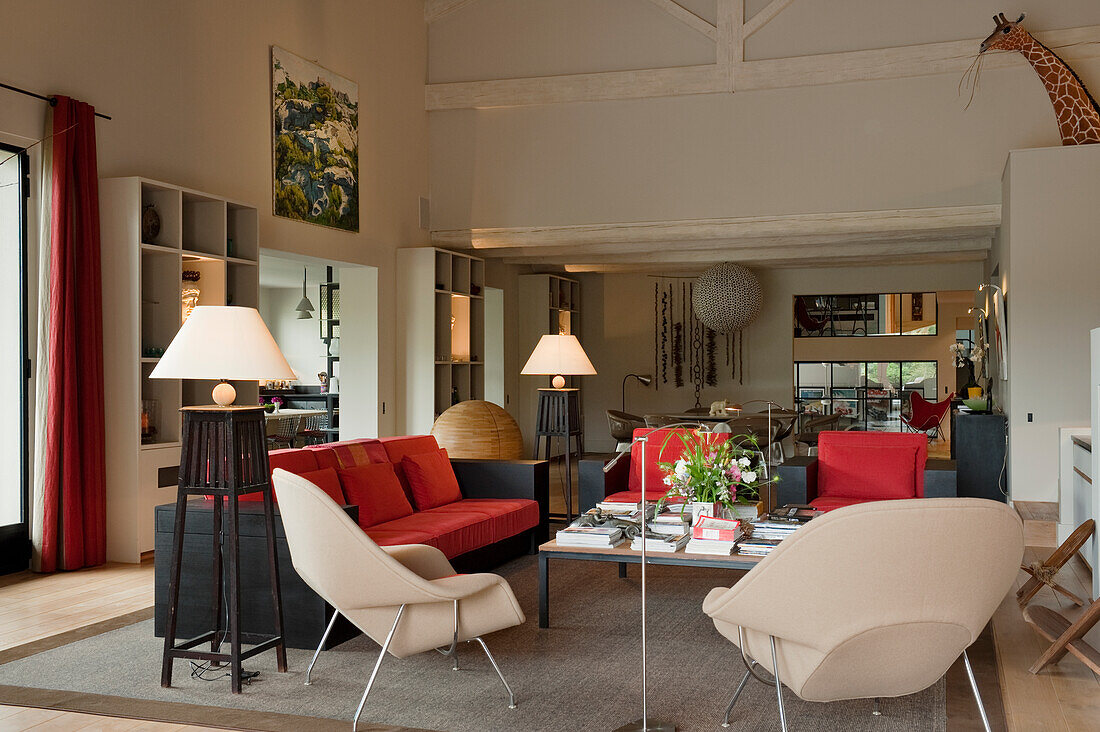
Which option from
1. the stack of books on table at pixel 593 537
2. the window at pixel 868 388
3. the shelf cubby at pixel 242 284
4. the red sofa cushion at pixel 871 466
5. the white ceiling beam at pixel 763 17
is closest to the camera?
the stack of books on table at pixel 593 537

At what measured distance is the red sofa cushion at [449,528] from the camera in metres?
4.99

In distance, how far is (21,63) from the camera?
18.7 ft

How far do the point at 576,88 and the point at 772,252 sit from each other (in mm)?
3051

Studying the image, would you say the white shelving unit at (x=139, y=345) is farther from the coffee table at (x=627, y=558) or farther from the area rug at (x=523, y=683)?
the coffee table at (x=627, y=558)

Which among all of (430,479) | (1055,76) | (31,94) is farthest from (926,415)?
(31,94)

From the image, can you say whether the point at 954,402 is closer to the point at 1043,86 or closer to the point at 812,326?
the point at 812,326

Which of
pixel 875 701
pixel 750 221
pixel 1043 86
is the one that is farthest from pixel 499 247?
pixel 875 701

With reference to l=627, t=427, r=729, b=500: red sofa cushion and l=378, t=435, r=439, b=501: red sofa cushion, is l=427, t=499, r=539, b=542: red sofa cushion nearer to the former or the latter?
l=378, t=435, r=439, b=501: red sofa cushion

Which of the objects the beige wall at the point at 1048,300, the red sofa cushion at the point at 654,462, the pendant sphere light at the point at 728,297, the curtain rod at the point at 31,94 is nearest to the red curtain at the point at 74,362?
the curtain rod at the point at 31,94

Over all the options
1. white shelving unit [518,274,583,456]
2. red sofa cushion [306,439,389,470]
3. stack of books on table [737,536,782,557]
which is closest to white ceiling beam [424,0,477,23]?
white shelving unit [518,274,583,456]

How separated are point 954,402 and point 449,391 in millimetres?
7257

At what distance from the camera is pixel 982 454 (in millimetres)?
8398

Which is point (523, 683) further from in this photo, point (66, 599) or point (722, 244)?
point (722, 244)

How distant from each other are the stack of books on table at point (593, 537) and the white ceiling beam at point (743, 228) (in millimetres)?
5555
